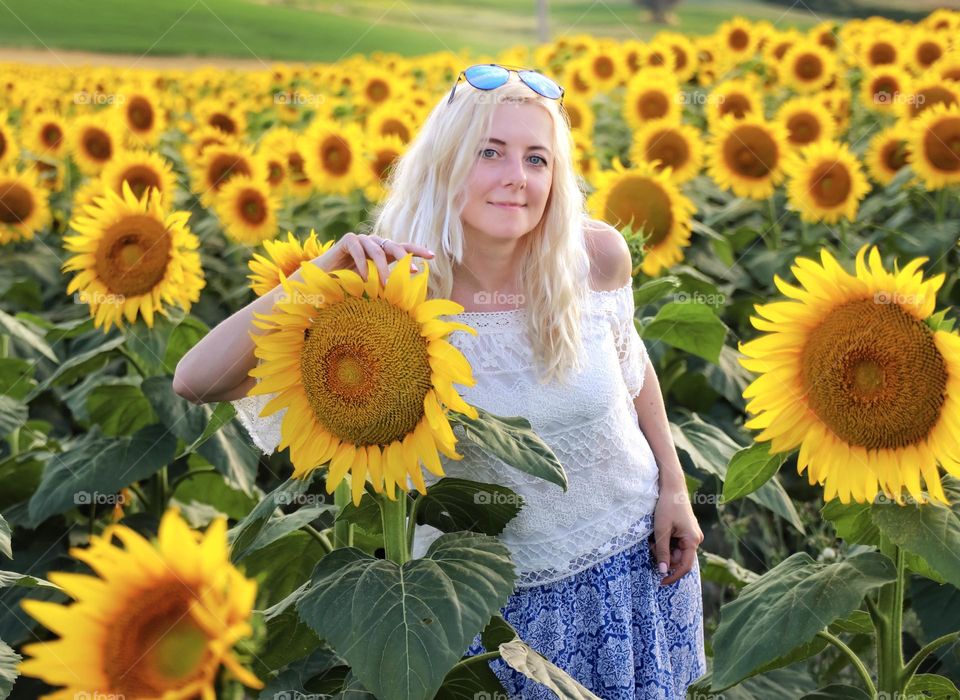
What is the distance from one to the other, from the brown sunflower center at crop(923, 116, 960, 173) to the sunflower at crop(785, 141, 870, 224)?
0.90ft

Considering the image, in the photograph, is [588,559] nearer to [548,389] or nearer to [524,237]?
[548,389]

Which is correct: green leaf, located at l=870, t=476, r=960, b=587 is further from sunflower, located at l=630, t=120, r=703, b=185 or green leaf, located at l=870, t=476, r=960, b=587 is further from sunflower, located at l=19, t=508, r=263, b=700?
sunflower, located at l=630, t=120, r=703, b=185

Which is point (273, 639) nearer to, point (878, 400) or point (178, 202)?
point (878, 400)

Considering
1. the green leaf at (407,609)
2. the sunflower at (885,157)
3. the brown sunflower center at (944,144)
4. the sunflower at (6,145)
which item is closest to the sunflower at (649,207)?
the brown sunflower center at (944,144)

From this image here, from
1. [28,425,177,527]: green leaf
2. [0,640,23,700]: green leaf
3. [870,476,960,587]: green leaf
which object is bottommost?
[0,640,23,700]: green leaf

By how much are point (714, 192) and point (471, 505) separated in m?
3.67

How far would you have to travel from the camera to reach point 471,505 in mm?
1857

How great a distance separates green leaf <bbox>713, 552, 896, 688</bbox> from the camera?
164 centimetres

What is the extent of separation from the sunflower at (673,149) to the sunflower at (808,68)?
1890 mm

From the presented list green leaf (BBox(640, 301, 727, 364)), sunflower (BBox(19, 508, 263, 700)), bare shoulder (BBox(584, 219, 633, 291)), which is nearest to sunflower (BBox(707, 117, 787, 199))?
green leaf (BBox(640, 301, 727, 364))

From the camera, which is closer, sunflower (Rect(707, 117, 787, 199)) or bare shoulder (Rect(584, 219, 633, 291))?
bare shoulder (Rect(584, 219, 633, 291))

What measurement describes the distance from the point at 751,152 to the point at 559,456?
2957mm

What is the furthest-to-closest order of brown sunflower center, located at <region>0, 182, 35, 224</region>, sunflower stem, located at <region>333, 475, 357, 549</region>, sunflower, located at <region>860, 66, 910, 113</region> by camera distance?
sunflower, located at <region>860, 66, 910, 113</region> → brown sunflower center, located at <region>0, 182, 35, 224</region> → sunflower stem, located at <region>333, 475, 357, 549</region>

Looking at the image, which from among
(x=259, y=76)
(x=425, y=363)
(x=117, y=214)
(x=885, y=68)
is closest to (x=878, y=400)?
(x=425, y=363)
